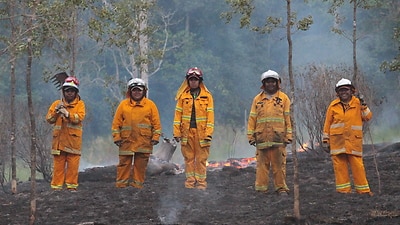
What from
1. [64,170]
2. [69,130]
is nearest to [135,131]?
[69,130]

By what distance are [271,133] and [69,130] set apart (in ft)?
10.3

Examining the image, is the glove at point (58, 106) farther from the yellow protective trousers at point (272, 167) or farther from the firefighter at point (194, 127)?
the yellow protective trousers at point (272, 167)

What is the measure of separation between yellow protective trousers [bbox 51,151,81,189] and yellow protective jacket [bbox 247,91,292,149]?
2.80 meters

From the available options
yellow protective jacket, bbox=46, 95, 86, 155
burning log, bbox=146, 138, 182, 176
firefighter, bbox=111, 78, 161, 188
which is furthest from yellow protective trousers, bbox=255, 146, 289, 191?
burning log, bbox=146, 138, 182, 176

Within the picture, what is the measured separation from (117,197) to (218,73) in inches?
Answer: 873

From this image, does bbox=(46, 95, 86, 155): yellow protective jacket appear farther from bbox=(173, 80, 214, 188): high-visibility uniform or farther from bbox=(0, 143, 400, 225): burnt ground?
bbox=(173, 80, 214, 188): high-visibility uniform

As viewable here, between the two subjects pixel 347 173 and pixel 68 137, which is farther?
pixel 68 137

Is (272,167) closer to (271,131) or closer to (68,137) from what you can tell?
(271,131)

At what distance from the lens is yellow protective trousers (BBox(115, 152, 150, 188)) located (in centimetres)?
1294

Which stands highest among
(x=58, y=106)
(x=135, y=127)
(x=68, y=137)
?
(x=58, y=106)

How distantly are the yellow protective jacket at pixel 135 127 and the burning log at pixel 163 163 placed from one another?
3344 mm

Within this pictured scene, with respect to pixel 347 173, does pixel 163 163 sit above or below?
above

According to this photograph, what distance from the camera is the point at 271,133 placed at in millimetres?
11734

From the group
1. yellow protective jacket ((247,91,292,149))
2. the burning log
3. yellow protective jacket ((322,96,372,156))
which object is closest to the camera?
yellow protective jacket ((322,96,372,156))
